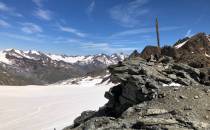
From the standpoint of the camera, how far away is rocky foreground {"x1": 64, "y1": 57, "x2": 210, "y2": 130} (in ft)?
54.1

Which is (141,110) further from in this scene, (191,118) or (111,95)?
(111,95)

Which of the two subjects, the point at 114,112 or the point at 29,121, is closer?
the point at 114,112

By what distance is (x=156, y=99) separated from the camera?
19.9m

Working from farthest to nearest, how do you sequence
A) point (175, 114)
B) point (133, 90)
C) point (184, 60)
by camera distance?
point (184, 60) < point (133, 90) < point (175, 114)

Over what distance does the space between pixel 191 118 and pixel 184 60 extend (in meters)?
14.1

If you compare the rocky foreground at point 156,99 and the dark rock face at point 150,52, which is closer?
the rocky foreground at point 156,99

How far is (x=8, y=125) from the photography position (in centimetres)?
3741

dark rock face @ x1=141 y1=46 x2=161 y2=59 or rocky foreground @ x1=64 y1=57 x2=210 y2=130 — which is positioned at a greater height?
dark rock face @ x1=141 y1=46 x2=161 y2=59

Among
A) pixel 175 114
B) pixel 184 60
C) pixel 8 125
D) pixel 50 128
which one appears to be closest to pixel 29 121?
pixel 8 125

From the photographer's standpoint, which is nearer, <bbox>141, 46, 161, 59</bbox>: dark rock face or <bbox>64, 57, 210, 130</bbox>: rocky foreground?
<bbox>64, 57, 210, 130</bbox>: rocky foreground

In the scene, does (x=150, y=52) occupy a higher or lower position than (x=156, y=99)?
higher

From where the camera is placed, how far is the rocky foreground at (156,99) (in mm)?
16500

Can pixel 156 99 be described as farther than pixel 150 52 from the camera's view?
No

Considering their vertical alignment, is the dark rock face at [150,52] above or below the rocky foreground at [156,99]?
above
